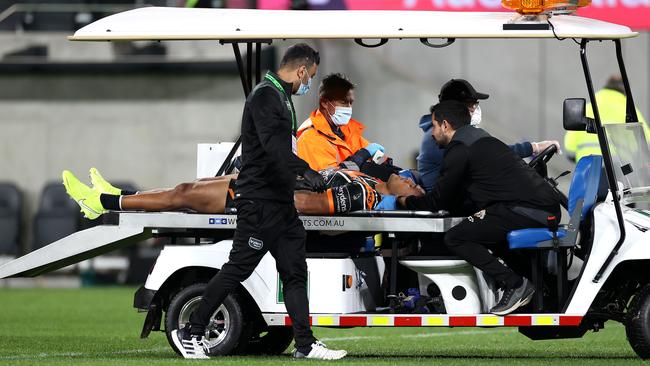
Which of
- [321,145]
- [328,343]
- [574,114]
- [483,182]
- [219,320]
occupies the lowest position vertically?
[328,343]

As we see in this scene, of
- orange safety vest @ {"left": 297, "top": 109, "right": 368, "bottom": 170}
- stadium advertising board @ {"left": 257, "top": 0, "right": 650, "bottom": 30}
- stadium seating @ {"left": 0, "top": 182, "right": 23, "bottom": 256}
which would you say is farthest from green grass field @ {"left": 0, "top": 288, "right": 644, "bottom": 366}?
stadium advertising board @ {"left": 257, "top": 0, "right": 650, "bottom": 30}

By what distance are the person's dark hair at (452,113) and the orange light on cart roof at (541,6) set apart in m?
0.77

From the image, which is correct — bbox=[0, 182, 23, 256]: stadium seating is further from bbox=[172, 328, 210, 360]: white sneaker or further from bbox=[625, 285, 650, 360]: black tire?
bbox=[625, 285, 650, 360]: black tire

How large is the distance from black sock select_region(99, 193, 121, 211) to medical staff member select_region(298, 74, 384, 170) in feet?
4.40

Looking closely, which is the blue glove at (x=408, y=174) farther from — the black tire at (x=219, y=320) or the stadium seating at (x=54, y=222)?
the stadium seating at (x=54, y=222)

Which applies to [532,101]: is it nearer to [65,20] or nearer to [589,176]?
[65,20]

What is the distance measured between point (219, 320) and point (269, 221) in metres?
0.92

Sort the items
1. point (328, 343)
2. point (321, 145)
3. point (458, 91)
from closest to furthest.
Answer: point (458, 91) → point (321, 145) → point (328, 343)

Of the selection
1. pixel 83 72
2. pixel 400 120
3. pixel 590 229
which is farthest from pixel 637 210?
pixel 83 72

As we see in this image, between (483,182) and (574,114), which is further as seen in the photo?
(483,182)

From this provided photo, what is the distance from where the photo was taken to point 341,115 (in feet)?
35.0

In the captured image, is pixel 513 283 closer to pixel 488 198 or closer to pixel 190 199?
pixel 488 198

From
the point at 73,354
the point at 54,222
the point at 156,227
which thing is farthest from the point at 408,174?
the point at 54,222

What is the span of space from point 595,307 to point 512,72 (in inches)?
508
